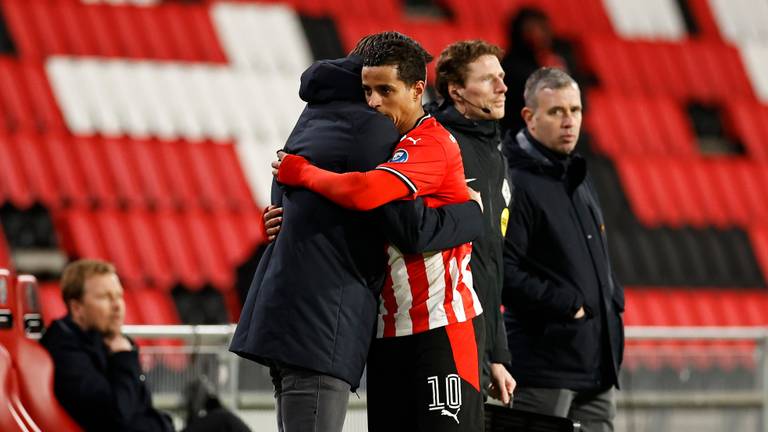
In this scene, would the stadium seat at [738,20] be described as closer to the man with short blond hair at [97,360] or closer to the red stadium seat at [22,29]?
the red stadium seat at [22,29]

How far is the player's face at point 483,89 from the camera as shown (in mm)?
3588

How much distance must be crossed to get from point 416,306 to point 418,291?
0.10 feet

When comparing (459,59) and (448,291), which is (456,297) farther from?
(459,59)

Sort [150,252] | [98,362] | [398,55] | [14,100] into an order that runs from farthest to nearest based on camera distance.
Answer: [14,100]
[150,252]
[98,362]
[398,55]

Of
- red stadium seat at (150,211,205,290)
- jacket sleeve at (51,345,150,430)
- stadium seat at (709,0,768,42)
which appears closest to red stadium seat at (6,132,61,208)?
red stadium seat at (150,211,205,290)

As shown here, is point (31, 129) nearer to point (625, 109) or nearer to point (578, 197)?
point (625, 109)

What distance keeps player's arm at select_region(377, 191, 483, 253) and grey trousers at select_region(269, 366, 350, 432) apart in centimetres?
31

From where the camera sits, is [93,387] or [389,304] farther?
[93,387]

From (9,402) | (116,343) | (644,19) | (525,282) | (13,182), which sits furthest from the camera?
(644,19)

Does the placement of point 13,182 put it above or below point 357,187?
above

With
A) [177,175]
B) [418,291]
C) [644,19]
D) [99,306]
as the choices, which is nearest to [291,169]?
[418,291]

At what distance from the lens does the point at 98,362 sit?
4223mm

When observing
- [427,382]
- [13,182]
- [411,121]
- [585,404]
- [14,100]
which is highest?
[14,100]

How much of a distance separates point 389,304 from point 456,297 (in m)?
0.14
